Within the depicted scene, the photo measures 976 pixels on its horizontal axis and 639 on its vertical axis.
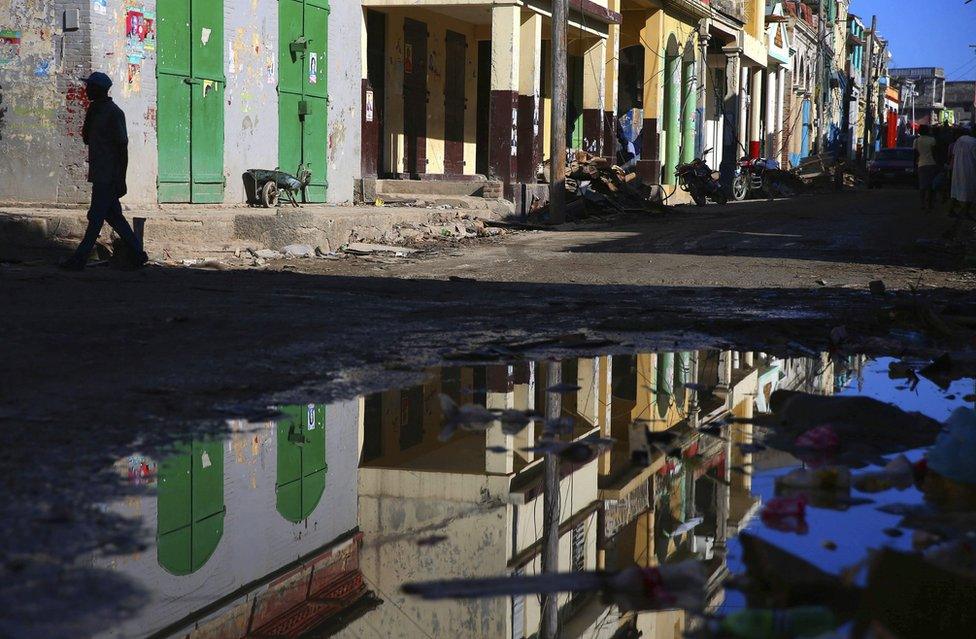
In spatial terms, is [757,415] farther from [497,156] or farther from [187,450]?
[497,156]

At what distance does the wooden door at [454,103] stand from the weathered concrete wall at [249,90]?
6839 millimetres

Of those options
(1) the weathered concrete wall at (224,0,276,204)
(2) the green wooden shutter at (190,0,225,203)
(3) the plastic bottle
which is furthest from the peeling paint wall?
(3) the plastic bottle

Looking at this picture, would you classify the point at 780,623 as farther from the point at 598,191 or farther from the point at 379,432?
the point at 598,191

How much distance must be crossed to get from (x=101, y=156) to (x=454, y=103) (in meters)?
13.1

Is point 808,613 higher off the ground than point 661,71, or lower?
lower

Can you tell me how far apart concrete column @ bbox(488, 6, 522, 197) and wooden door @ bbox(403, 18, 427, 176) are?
5.87 feet

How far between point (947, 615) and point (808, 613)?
38cm

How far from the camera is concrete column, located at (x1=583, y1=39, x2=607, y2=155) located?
78.7ft

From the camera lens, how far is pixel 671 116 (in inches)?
1212

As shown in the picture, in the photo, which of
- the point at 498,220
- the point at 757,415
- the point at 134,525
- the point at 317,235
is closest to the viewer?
Result: the point at 134,525

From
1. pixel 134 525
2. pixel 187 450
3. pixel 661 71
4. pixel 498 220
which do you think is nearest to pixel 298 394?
pixel 187 450

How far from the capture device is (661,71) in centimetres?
2809

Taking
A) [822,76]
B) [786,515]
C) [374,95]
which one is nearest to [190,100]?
[374,95]

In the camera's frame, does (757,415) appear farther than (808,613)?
Yes
